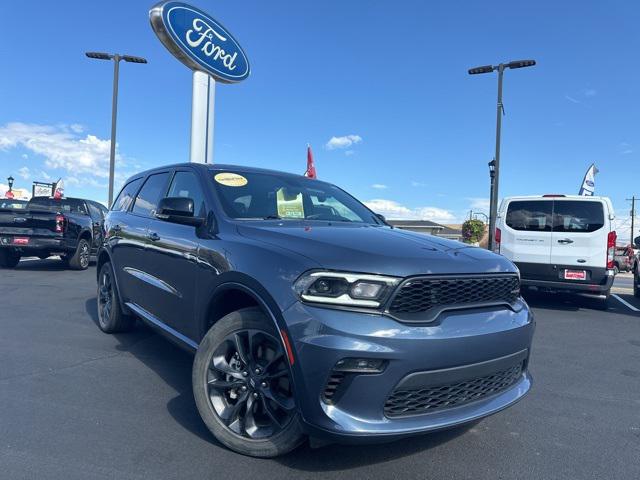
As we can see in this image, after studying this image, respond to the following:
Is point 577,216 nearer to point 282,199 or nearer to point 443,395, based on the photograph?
point 282,199

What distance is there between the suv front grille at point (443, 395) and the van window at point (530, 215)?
247 inches

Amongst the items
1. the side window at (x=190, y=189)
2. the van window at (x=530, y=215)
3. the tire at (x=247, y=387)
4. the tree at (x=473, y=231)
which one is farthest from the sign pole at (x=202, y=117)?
the tree at (x=473, y=231)

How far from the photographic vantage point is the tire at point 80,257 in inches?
443

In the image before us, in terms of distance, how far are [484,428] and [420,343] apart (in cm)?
134

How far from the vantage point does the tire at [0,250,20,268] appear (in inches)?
442

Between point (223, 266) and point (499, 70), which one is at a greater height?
point (499, 70)

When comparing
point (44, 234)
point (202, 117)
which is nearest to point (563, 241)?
point (202, 117)

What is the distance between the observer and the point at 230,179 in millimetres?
3689

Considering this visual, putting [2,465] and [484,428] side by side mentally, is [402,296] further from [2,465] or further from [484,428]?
[2,465]

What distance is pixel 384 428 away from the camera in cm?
227

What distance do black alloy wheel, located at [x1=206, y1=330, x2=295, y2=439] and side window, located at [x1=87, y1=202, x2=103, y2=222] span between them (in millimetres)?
10640

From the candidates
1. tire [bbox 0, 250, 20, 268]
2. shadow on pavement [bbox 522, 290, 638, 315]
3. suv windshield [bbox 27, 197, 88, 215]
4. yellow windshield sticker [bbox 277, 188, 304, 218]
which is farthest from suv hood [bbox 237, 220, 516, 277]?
suv windshield [bbox 27, 197, 88, 215]

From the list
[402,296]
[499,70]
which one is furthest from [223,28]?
[402,296]

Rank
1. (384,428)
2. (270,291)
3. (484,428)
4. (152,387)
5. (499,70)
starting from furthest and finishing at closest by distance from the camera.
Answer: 1. (499,70)
2. (152,387)
3. (484,428)
4. (270,291)
5. (384,428)
